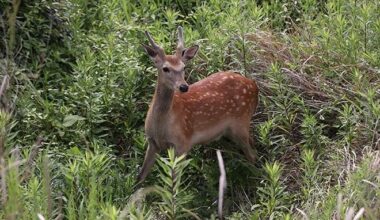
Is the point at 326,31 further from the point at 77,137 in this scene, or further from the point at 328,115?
the point at 77,137

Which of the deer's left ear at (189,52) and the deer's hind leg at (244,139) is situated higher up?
the deer's left ear at (189,52)

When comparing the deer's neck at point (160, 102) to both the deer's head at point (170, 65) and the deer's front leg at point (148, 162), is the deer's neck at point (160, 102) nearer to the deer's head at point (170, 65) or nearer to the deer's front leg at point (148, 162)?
the deer's head at point (170, 65)

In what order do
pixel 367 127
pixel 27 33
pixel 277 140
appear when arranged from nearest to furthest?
pixel 367 127 → pixel 277 140 → pixel 27 33

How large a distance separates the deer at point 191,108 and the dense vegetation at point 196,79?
0.49 feet

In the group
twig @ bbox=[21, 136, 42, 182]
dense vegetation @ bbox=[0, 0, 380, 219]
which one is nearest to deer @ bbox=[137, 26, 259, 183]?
dense vegetation @ bbox=[0, 0, 380, 219]

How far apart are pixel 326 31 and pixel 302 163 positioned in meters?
1.83

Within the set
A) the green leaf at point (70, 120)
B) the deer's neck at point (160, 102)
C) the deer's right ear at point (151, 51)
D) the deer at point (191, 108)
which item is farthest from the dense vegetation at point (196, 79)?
the deer's right ear at point (151, 51)

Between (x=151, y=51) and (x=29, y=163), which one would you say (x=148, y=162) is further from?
(x=29, y=163)

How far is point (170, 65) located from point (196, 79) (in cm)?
112

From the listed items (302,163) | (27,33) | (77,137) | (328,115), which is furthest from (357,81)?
(27,33)

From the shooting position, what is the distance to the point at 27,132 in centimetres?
760

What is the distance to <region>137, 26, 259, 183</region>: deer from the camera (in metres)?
7.55

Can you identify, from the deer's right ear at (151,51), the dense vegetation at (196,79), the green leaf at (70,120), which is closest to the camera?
the dense vegetation at (196,79)

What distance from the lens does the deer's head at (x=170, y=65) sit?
7.43 meters
